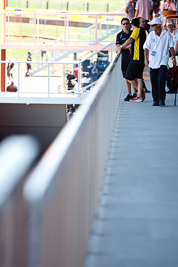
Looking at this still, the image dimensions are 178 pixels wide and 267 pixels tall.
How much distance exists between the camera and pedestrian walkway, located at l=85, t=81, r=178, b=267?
13.6 feet

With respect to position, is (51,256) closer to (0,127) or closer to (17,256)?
(17,256)

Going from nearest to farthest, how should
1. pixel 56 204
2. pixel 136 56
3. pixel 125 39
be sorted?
pixel 56 204 → pixel 136 56 → pixel 125 39

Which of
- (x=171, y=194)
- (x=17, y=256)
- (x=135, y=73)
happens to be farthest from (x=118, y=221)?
(x=135, y=73)

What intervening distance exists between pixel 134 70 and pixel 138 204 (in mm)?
7760

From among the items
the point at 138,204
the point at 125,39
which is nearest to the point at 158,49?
the point at 125,39

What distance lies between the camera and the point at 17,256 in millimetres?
1596

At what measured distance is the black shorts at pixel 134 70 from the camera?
12.9 meters

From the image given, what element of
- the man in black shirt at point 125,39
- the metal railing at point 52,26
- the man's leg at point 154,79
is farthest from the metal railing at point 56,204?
the metal railing at point 52,26

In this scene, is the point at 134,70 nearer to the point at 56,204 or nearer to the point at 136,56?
the point at 136,56

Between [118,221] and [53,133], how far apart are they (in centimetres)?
2136

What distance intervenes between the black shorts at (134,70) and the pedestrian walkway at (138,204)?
129 inches

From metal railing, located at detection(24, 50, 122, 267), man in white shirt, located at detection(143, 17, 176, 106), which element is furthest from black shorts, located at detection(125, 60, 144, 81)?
metal railing, located at detection(24, 50, 122, 267)

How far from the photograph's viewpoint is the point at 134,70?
13.0 m

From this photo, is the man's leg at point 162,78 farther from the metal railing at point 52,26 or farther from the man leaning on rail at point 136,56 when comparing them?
the metal railing at point 52,26
